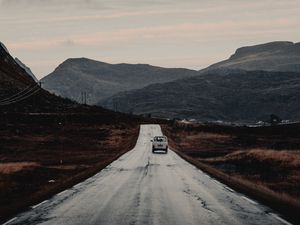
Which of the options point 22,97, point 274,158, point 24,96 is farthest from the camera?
point 24,96

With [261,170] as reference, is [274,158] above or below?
above

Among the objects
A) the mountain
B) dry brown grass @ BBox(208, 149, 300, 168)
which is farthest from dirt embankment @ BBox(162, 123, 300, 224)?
the mountain

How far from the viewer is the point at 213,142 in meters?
91.5

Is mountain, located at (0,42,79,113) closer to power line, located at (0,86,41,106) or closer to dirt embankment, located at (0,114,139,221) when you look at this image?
power line, located at (0,86,41,106)

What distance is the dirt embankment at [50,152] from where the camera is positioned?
78.0 ft

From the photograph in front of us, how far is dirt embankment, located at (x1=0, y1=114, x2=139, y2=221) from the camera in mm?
23766

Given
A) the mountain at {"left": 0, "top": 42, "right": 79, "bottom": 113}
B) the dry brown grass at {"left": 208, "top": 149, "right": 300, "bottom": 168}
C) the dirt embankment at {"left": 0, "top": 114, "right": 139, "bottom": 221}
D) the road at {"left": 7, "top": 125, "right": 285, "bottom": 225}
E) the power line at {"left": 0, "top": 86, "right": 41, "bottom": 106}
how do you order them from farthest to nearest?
the mountain at {"left": 0, "top": 42, "right": 79, "bottom": 113}, the power line at {"left": 0, "top": 86, "right": 41, "bottom": 106}, the dry brown grass at {"left": 208, "top": 149, "right": 300, "bottom": 168}, the dirt embankment at {"left": 0, "top": 114, "right": 139, "bottom": 221}, the road at {"left": 7, "top": 125, "right": 285, "bottom": 225}

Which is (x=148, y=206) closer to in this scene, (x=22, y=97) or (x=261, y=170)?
(x=261, y=170)

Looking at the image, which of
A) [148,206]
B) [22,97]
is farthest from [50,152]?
[22,97]

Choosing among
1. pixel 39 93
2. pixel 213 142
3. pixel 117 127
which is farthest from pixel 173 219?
pixel 39 93

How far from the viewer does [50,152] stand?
233 ft

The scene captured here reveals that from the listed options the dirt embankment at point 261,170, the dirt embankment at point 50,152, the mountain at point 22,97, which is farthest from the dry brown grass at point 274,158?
the mountain at point 22,97

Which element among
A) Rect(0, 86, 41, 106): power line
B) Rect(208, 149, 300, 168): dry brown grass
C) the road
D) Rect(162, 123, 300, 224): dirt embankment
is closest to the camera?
the road

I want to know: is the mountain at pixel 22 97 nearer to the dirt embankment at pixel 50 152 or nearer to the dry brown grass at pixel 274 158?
the dirt embankment at pixel 50 152
